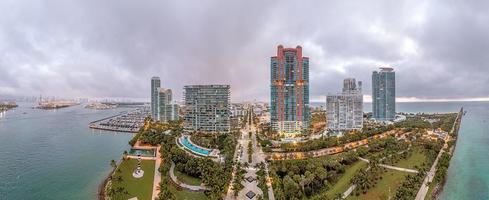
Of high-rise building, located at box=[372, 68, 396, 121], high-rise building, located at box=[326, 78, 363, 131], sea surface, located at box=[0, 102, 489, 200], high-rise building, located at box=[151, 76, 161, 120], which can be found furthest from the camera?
high-rise building, located at box=[372, 68, 396, 121]

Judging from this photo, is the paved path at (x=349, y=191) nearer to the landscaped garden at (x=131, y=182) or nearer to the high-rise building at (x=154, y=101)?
the landscaped garden at (x=131, y=182)

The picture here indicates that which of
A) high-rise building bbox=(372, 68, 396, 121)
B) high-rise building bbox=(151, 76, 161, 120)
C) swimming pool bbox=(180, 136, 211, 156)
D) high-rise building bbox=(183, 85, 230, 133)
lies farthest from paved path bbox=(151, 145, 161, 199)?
high-rise building bbox=(372, 68, 396, 121)

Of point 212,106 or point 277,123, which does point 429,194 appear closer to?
point 277,123

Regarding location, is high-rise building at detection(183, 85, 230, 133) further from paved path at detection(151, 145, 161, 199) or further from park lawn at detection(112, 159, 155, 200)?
park lawn at detection(112, 159, 155, 200)

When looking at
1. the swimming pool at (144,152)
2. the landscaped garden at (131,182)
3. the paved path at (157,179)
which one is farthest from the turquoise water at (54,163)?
the paved path at (157,179)

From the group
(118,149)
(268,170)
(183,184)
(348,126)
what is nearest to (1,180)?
(118,149)
